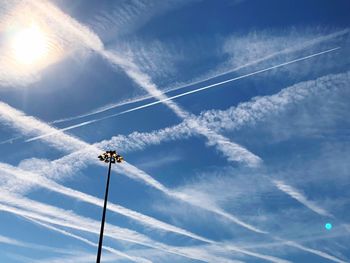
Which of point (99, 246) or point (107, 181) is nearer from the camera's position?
point (99, 246)

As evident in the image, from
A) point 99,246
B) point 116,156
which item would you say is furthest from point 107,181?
point 99,246

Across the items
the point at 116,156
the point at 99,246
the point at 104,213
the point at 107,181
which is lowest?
the point at 99,246

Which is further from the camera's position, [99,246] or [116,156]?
[116,156]

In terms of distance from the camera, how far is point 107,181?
42.5m

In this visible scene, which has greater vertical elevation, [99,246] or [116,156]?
[116,156]

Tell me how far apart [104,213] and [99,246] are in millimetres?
2919

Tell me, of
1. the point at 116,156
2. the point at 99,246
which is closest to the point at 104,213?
the point at 99,246

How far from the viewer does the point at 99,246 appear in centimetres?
3797

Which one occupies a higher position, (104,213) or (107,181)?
(107,181)

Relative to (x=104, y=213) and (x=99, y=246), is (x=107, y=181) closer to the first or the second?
(x=104, y=213)

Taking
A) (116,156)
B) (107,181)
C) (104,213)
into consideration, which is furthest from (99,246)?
(116,156)

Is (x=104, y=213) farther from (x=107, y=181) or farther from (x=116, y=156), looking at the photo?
(x=116, y=156)

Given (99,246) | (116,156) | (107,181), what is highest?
(116,156)

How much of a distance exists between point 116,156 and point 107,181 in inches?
130
